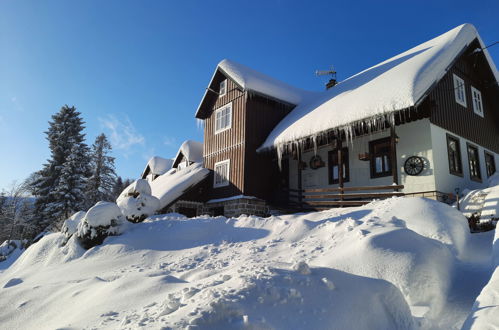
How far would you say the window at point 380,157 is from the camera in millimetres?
12602

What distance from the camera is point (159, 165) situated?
26109mm

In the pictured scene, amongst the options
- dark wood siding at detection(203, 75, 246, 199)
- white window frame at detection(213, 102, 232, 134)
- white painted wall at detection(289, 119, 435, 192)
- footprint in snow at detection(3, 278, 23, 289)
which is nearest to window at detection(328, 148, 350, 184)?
white painted wall at detection(289, 119, 435, 192)

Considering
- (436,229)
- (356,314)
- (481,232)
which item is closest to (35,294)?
(356,314)

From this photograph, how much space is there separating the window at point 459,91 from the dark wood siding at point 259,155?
7.57 m

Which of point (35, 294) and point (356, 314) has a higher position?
point (356, 314)

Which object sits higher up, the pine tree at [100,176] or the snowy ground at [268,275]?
the pine tree at [100,176]

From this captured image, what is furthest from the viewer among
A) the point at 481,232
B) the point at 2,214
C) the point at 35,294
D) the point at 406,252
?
the point at 2,214

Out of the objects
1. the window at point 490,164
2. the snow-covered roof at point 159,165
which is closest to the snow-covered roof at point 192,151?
the snow-covered roof at point 159,165

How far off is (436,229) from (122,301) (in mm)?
5927

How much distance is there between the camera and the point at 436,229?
272 inches

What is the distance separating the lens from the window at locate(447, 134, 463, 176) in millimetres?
12281

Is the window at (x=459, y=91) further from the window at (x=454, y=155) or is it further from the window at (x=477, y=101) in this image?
the window at (x=454, y=155)

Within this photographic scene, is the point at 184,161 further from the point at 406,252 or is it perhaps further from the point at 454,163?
the point at 406,252

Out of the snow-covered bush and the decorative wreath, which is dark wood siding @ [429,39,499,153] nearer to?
the decorative wreath
